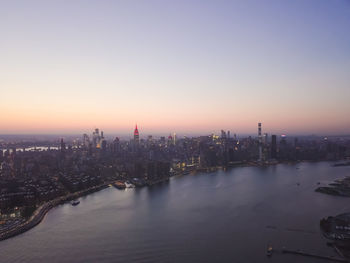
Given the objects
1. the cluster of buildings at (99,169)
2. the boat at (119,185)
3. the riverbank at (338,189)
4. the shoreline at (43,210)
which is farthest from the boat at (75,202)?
the riverbank at (338,189)

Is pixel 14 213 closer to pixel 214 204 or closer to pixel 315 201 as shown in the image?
pixel 214 204

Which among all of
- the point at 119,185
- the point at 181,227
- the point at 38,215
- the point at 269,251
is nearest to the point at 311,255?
the point at 269,251

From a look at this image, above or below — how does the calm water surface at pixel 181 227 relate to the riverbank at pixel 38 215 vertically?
below

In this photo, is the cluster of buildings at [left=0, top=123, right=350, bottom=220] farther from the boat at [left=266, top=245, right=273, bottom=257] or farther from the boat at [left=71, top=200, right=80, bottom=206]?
the boat at [left=266, top=245, right=273, bottom=257]

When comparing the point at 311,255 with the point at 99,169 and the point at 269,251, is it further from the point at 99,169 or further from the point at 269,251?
the point at 99,169

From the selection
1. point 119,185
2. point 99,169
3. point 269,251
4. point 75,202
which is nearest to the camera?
point 269,251

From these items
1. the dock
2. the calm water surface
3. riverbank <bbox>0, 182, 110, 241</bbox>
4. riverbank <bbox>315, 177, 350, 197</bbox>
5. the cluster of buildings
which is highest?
the cluster of buildings


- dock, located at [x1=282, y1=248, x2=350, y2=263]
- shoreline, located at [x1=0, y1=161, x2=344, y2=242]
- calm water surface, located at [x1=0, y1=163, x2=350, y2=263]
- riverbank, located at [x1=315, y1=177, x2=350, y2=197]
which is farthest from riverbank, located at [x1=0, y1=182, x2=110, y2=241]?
riverbank, located at [x1=315, y1=177, x2=350, y2=197]

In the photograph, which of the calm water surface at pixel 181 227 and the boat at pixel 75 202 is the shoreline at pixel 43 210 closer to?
the calm water surface at pixel 181 227
